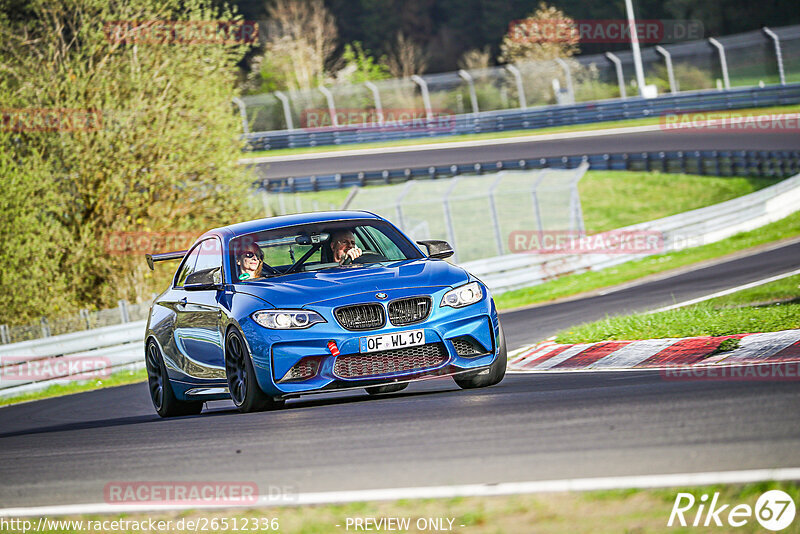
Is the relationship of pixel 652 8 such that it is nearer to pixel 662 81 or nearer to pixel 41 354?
pixel 662 81

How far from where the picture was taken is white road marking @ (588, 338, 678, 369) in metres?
10.5

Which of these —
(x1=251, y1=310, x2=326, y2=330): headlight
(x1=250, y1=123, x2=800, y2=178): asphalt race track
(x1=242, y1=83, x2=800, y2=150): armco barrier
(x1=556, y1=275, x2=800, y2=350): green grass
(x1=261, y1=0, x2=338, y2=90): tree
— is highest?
(x1=261, y1=0, x2=338, y2=90): tree

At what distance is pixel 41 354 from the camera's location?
1820cm

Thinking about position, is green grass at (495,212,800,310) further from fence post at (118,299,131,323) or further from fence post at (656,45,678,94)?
fence post at (656,45,678,94)

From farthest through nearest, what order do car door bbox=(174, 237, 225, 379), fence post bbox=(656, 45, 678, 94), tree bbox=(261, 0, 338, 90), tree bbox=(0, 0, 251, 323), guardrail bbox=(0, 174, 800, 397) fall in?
tree bbox=(261, 0, 338, 90) < fence post bbox=(656, 45, 678, 94) < tree bbox=(0, 0, 251, 323) < guardrail bbox=(0, 174, 800, 397) < car door bbox=(174, 237, 225, 379)

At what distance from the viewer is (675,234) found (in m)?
26.0

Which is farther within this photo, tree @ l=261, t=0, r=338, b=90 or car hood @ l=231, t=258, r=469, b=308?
tree @ l=261, t=0, r=338, b=90

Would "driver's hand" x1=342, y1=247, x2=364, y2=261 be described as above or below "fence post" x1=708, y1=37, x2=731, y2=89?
above

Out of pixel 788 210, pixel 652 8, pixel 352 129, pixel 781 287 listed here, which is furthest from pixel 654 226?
pixel 652 8

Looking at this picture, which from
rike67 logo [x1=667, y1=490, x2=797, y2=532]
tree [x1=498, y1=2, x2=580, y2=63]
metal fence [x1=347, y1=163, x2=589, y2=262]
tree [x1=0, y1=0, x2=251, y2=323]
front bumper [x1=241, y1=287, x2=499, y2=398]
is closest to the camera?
rike67 logo [x1=667, y1=490, x2=797, y2=532]

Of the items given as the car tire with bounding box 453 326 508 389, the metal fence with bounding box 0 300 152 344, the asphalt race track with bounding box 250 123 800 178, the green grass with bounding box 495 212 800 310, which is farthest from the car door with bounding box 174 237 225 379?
the asphalt race track with bounding box 250 123 800 178

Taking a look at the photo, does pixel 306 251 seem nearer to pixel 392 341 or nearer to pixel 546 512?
pixel 392 341

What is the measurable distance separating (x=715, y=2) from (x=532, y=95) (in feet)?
66.5

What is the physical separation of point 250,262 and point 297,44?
64561 mm
